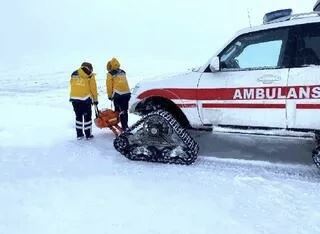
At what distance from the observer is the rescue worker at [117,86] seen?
9.40 m

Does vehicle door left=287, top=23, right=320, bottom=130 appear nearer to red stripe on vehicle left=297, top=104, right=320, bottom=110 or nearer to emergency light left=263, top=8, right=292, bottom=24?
red stripe on vehicle left=297, top=104, right=320, bottom=110

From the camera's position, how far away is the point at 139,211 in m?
5.61

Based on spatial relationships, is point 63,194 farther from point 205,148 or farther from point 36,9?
point 36,9

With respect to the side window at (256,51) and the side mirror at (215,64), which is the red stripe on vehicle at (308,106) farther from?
the side mirror at (215,64)

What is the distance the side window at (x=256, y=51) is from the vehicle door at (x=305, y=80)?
217 millimetres

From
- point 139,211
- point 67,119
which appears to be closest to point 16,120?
point 67,119

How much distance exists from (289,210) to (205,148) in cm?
294

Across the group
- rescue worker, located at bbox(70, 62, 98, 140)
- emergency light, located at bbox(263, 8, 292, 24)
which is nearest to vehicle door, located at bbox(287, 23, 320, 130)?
emergency light, located at bbox(263, 8, 292, 24)

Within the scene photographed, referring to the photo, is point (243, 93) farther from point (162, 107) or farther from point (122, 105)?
point (122, 105)

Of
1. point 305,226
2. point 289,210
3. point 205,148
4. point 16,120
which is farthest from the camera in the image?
point 16,120

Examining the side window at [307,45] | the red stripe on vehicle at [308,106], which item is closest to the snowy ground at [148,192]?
the red stripe on vehicle at [308,106]

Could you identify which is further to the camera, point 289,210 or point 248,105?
point 248,105

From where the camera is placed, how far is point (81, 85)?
909 centimetres

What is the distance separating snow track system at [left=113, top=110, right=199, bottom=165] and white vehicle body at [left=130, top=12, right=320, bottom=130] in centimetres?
28
